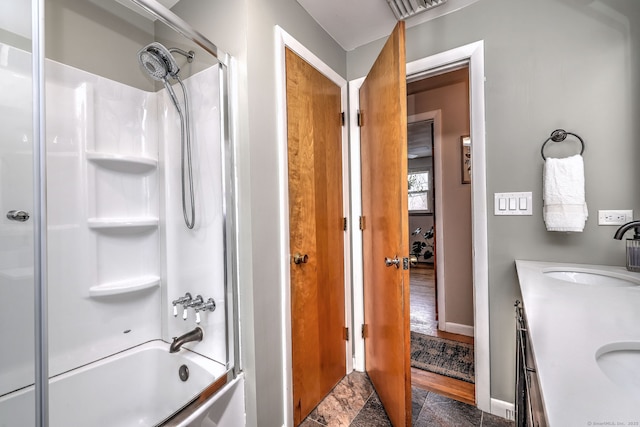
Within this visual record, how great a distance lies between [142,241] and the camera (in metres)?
1.64

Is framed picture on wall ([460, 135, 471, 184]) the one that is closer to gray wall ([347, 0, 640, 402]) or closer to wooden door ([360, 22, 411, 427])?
gray wall ([347, 0, 640, 402])

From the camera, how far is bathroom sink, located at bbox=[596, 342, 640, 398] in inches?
20.6

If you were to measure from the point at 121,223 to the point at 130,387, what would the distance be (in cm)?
88

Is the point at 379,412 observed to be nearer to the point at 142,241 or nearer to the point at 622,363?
the point at 622,363

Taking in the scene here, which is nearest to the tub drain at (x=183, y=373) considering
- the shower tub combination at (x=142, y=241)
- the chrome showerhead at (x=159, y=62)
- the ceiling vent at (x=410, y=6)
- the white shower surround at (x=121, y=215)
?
the shower tub combination at (x=142, y=241)

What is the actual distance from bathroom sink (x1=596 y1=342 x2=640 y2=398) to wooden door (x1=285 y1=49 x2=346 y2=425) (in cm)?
122

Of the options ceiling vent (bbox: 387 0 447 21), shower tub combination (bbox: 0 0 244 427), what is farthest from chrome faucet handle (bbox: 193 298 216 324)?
ceiling vent (bbox: 387 0 447 21)

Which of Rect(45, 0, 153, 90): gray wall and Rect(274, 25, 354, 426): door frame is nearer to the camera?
Rect(45, 0, 153, 90): gray wall

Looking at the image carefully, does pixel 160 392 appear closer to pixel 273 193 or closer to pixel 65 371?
pixel 65 371

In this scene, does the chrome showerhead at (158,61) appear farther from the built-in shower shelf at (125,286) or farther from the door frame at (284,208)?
the built-in shower shelf at (125,286)

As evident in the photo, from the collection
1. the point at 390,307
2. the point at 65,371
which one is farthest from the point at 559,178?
the point at 65,371

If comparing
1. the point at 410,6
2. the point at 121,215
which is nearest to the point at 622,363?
the point at 410,6

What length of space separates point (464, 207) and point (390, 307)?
1.63 metres

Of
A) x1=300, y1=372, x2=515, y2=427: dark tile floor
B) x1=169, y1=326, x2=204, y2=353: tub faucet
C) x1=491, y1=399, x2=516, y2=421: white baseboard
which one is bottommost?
x1=300, y1=372, x2=515, y2=427: dark tile floor
